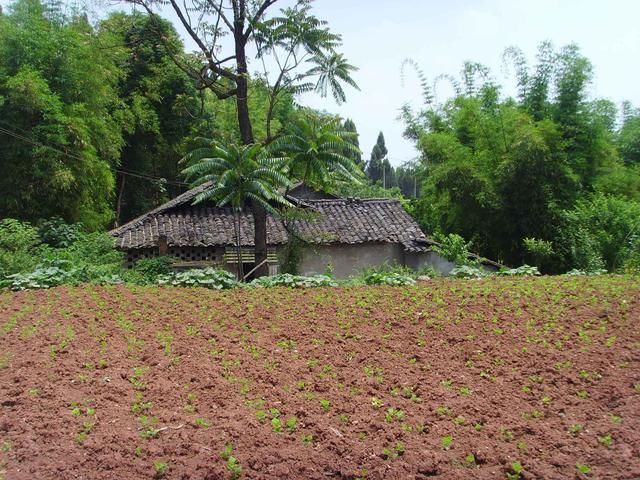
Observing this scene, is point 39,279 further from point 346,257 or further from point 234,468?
point 346,257

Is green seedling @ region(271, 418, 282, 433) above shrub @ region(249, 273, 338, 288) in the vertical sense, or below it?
below

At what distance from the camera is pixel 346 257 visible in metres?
16.3

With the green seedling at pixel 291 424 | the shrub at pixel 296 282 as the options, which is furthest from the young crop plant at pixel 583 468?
A: the shrub at pixel 296 282

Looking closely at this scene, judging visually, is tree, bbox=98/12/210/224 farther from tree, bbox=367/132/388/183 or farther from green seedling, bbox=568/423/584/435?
tree, bbox=367/132/388/183

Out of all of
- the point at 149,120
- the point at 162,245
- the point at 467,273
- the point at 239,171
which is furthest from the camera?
the point at 149,120

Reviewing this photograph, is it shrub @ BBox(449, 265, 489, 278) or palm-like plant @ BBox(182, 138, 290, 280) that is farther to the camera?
palm-like plant @ BBox(182, 138, 290, 280)

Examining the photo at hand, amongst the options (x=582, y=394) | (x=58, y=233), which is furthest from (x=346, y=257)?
(x=582, y=394)

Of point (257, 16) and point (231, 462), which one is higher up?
point (257, 16)

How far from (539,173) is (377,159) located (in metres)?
46.1

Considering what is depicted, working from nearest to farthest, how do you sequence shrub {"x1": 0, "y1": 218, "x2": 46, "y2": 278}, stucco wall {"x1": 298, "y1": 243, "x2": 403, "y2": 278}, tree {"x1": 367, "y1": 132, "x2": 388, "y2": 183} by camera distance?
shrub {"x1": 0, "y1": 218, "x2": 46, "y2": 278} < stucco wall {"x1": 298, "y1": 243, "x2": 403, "y2": 278} < tree {"x1": 367, "y1": 132, "x2": 388, "y2": 183}

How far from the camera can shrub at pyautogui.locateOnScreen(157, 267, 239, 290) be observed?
8453 mm

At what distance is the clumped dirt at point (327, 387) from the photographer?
3355mm

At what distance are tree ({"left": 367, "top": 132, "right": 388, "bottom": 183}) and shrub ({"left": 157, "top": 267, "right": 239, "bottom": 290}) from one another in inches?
2032

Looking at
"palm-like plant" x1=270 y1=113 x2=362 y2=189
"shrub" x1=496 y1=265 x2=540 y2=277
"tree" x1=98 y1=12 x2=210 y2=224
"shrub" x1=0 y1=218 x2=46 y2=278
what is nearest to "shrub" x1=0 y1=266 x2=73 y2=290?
A: "shrub" x1=0 y1=218 x2=46 y2=278
